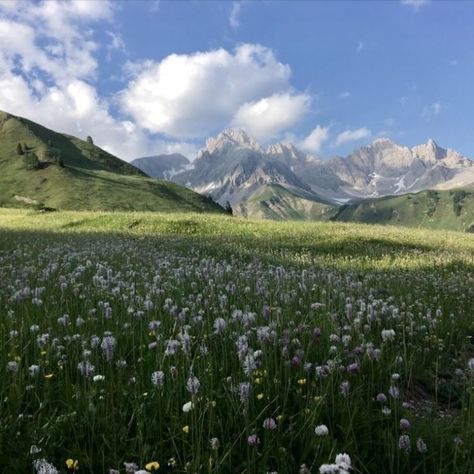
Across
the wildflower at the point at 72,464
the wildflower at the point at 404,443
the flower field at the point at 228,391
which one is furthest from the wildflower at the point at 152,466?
the wildflower at the point at 404,443

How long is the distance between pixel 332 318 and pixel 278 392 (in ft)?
6.98

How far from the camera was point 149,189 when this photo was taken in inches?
6511

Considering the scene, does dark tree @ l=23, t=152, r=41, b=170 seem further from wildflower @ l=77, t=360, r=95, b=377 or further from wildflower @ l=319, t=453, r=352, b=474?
wildflower @ l=319, t=453, r=352, b=474

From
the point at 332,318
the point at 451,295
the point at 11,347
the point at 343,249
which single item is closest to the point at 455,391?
the point at 332,318

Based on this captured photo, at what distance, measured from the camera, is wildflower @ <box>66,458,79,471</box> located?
9.89ft

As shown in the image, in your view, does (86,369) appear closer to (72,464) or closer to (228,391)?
(72,464)

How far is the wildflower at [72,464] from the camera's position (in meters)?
3.01

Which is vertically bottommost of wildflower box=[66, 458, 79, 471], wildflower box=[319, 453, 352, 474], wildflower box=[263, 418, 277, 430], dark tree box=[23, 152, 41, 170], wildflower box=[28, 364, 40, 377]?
wildflower box=[66, 458, 79, 471]

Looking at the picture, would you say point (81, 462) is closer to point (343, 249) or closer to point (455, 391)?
point (455, 391)

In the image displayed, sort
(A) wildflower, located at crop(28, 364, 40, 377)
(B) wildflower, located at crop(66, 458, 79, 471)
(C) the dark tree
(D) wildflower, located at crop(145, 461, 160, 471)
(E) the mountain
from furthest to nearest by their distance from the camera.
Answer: (C) the dark tree → (E) the mountain → (A) wildflower, located at crop(28, 364, 40, 377) → (B) wildflower, located at crop(66, 458, 79, 471) → (D) wildflower, located at crop(145, 461, 160, 471)

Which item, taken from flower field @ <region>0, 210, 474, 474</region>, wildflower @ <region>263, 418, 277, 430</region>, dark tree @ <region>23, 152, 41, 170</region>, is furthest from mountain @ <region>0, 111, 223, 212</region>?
wildflower @ <region>263, 418, 277, 430</region>

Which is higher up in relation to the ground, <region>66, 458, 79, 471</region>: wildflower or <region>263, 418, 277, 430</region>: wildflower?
<region>263, 418, 277, 430</region>: wildflower

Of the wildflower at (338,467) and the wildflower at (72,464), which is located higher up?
the wildflower at (338,467)

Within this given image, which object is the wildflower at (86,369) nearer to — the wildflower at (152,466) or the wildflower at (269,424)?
the wildflower at (152,466)
